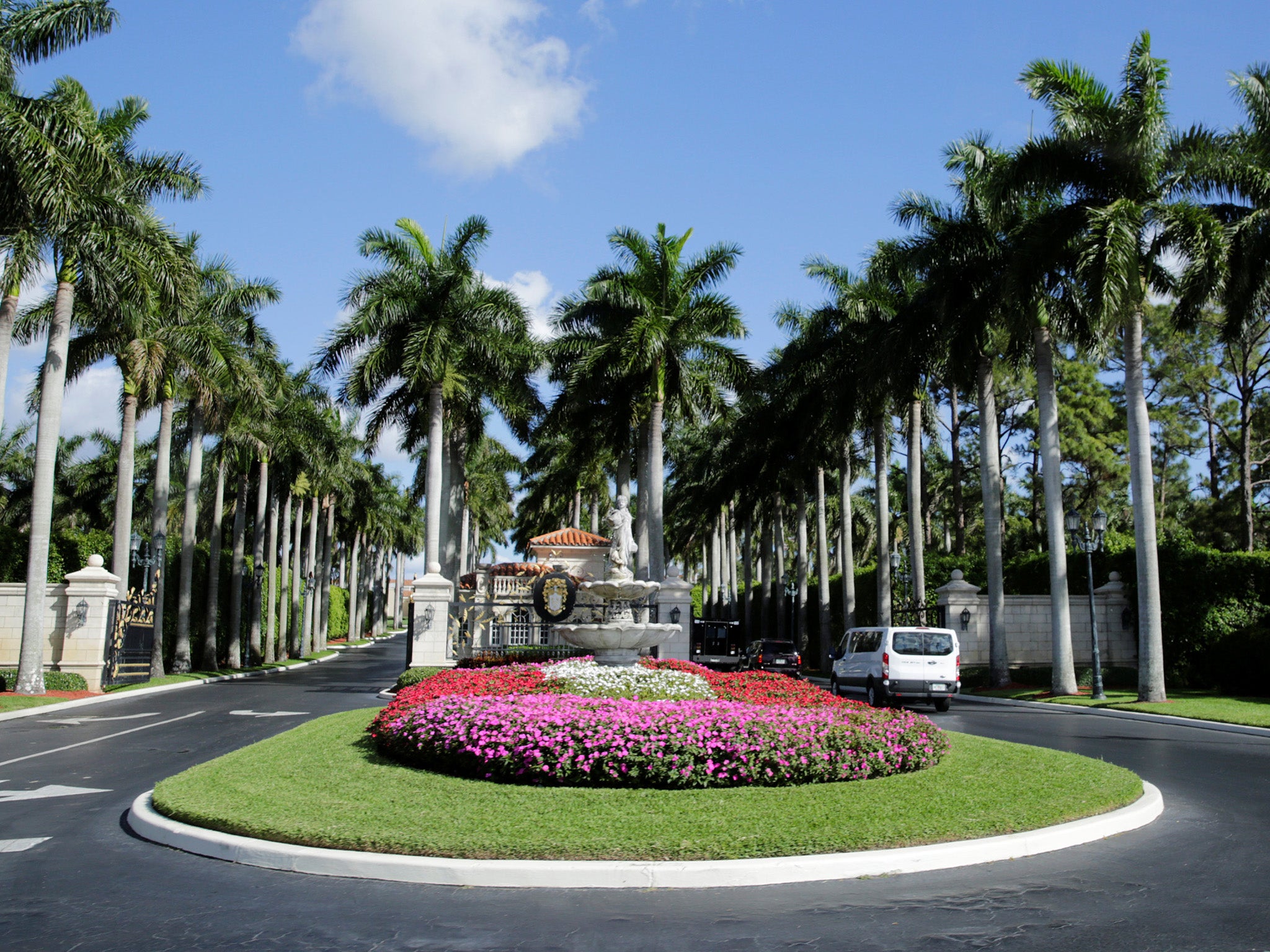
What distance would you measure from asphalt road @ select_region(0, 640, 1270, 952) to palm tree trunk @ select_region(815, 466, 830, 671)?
28392 mm

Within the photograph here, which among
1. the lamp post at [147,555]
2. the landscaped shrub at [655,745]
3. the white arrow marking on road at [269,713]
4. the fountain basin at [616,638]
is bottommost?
the white arrow marking on road at [269,713]

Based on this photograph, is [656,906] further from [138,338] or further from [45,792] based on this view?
[138,338]

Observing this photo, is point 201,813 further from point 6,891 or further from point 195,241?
point 195,241

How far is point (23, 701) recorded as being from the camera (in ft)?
70.5

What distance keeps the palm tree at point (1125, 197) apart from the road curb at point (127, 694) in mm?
23809

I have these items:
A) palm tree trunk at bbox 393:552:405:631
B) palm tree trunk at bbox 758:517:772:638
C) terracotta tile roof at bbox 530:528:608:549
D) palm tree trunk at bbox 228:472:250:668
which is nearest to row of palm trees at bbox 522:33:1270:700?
terracotta tile roof at bbox 530:528:608:549

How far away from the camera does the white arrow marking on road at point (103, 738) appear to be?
1348cm

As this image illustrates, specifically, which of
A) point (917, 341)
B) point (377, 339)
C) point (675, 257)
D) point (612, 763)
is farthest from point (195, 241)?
point (612, 763)

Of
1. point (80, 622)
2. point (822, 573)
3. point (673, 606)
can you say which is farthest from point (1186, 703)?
point (80, 622)

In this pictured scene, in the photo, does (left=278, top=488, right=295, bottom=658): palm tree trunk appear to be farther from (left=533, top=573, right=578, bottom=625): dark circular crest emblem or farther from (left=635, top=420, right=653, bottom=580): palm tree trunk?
(left=533, top=573, right=578, bottom=625): dark circular crest emblem

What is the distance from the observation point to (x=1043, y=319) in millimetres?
25641

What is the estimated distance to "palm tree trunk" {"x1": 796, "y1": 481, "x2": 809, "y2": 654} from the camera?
143 ft

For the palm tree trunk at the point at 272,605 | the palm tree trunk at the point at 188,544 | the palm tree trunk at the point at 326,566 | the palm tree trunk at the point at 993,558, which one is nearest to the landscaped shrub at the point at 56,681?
the palm tree trunk at the point at 188,544

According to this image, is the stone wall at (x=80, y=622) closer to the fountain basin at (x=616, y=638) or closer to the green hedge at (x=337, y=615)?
the fountain basin at (x=616, y=638)
